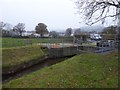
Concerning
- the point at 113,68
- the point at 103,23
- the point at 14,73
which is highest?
the point at 103,23

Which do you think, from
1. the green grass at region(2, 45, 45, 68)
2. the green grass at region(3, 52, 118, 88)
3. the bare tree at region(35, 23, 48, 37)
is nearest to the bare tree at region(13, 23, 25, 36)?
the bare tree at region(35, 23, 48, 37)

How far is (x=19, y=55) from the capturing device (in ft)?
99.0

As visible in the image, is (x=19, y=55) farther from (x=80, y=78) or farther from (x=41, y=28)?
(x=41, y=28)

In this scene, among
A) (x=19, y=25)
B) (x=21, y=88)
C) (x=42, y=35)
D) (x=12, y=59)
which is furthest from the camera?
(x=19, y=25)

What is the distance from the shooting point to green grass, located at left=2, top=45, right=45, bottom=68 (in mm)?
26609

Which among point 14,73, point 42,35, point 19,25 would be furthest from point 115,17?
point 19,25

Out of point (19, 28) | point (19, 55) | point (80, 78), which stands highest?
point (19, 28)

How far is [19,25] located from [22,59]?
38.2 m

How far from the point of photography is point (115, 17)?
20000 millimetres

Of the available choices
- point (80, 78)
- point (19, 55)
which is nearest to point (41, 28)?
point (19, 55)

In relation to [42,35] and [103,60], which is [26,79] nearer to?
[103,60]

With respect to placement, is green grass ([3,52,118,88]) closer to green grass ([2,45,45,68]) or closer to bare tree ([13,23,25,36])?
green grass ([2,45,45,68])

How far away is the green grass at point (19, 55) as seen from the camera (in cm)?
2661

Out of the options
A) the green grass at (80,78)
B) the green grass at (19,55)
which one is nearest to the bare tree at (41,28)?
the green grass at (19,55)
